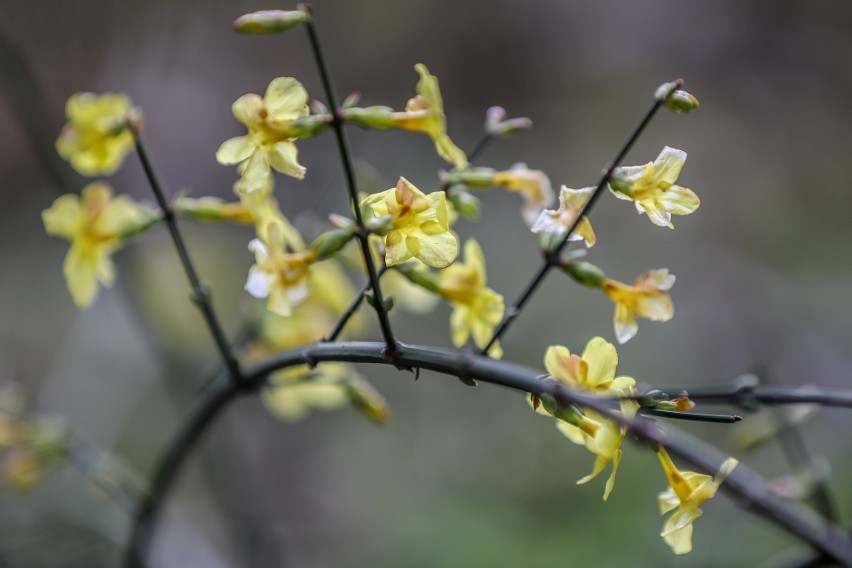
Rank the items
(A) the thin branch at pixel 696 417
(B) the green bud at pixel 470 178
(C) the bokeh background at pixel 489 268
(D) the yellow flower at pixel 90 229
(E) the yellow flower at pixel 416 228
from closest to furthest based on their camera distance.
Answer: (A) the thin branch at pixel 696 417 < (E) the yellow flower at pixel 416 228 < (B) the green bud at pixel 470 178 < (D) the yellow flower at pixel 90 229 < (C) the bokeh background at pixel 489 268

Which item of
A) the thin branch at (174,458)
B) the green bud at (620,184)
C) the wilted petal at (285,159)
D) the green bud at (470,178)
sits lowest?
the thin branch at (174,458)

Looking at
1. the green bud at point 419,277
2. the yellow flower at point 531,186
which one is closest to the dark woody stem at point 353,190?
the green bud at point 419,277

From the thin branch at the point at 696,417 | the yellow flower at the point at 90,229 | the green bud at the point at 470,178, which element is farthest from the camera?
the yellow flower at the point at 90,229

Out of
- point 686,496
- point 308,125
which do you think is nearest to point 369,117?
point 308,125

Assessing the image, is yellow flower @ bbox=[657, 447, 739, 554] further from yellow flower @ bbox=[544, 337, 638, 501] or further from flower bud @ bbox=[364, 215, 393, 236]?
flower bud @ bbox=[364, 215, 393, 236]

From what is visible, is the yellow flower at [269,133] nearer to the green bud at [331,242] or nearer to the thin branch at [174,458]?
the green bud at [331,242]

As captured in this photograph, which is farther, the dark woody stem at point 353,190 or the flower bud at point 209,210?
the flower bud at point 209,210
